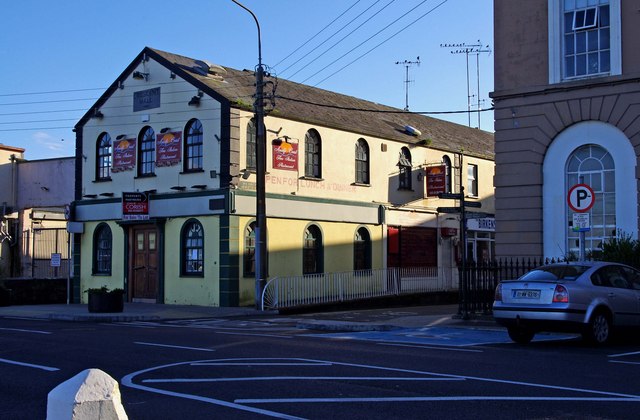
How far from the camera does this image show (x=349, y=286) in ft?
93.9

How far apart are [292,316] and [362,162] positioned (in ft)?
32.6

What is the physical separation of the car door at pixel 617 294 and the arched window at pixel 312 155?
16.1 metres

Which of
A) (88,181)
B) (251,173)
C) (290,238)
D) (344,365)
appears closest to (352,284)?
(290,238)

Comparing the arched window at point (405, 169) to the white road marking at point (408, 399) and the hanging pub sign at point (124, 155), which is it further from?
the white road marking at point (408, 399)

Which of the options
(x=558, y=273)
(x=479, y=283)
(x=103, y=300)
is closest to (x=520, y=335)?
(x=558, y=273)

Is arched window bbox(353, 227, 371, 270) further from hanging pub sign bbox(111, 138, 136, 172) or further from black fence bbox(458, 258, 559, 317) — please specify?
black fence bbox(458, 258, 559, 317)

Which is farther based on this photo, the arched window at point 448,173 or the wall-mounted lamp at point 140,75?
the arched window at point 448,173

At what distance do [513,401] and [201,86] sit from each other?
20.6 m

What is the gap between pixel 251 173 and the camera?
26.3 m

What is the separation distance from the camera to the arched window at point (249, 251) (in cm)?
2603

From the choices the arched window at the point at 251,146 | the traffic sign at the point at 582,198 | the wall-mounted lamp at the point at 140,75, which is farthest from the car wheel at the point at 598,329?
the wall-mounted lamp at the point at 140,75

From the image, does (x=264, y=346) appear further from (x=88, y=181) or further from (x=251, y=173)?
(x=88, y=181)

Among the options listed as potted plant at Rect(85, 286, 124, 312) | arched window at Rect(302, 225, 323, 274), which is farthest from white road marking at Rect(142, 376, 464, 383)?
arched window at Rect(302, 225, 323, 274)

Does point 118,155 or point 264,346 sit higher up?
point 118,155
